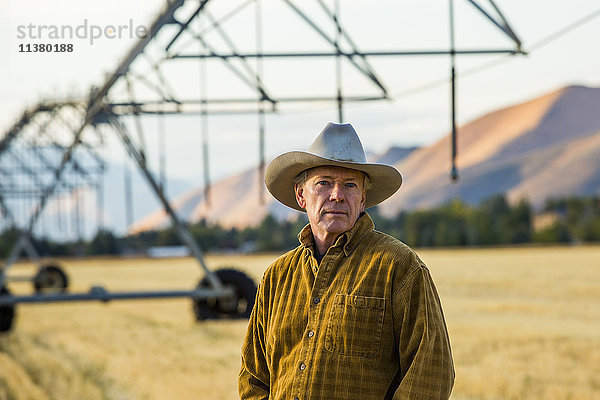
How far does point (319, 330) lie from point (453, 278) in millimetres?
41473

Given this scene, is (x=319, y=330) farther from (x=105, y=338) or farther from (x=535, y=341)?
(x=105, y=338)

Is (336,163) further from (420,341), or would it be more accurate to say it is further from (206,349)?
(206,349)

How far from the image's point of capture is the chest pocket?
3289 mm

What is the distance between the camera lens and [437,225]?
3629 inches

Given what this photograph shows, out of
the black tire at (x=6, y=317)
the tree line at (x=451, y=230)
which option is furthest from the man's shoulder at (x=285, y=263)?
the tree line at (x=451, y=230)

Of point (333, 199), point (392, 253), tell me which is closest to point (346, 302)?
point (392, 253)

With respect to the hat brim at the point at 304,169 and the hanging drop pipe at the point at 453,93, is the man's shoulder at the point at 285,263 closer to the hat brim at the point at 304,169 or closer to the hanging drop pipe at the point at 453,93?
the hat brim at the point at 304,169

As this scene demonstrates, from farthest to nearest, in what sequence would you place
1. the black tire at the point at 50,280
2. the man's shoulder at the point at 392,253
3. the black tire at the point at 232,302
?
the black tire at the point at 50,280 → the black tire at the point at 232,302 → the man's shoulder at the point at 392,253

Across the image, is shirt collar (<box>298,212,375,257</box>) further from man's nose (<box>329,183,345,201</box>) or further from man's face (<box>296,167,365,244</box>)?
Answer: man's nose (<box>329,183,345,201</box>)

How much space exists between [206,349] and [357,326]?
49.3 ft

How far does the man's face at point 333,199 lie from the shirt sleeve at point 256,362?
450 millimetres

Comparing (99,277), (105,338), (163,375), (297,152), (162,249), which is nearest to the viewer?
(297,152)

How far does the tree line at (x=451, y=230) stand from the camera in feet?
274

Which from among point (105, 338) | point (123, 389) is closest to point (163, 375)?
point (123, 389)
